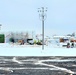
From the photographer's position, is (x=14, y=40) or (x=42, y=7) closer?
(x=42, y=7)

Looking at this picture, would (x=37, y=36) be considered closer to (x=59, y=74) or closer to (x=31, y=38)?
(x=31, y=38)

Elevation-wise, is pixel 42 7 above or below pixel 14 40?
above

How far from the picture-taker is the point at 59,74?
440 inches

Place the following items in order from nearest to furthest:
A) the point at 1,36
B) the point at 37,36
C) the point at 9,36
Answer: the point at 1,36
the point at 9,36
the point at 37,36

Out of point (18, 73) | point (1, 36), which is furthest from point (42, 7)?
point (18, 73)

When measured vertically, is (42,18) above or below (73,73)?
above

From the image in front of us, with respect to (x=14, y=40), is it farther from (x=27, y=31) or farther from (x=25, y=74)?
(x=25, y=74)

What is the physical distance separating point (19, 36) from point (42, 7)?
1322 inches

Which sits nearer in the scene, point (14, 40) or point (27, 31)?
point (14, 40)

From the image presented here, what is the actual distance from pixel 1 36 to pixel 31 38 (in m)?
13.0

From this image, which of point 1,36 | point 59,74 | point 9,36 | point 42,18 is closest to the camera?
point 59,74

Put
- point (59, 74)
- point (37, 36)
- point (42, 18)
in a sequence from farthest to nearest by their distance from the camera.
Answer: point (37, 36)
point (42, 18)
point (59, 74)

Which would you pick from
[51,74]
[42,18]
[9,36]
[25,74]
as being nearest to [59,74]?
[51,74]

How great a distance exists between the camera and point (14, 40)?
71.9 metres
